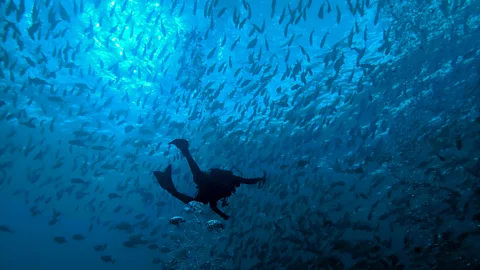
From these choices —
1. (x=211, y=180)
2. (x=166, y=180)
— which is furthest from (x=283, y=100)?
(x=166, y=180)

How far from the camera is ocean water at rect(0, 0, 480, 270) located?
12.9 m

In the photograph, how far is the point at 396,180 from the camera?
20.5m

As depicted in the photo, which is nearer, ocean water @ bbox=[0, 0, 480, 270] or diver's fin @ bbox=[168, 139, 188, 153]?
diver's fin @ bbox=[168, 139, 188, 153]

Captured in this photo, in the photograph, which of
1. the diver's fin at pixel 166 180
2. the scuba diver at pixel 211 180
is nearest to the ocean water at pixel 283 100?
the diver's fin at pixel 166 180

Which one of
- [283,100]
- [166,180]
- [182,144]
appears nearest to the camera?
[182,144]

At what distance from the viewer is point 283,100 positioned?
13984 mm

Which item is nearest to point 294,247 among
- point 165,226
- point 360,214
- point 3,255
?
point 360,214

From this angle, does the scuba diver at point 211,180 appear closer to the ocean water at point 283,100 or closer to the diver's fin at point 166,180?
the diver's fin at point 166,180

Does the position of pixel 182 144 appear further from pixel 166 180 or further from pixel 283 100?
pixel 283 100

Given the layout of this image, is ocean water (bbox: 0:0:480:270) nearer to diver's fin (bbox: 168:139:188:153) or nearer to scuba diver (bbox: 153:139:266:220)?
scuba diver (bbox: 153:139:266:220)

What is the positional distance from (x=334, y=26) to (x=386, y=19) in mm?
2083

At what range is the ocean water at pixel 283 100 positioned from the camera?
42.4 ft

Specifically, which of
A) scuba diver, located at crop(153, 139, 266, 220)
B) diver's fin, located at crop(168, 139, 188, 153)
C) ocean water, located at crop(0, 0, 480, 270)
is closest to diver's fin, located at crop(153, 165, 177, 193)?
scuba diver, located at crop(153, 139, 266, 220)

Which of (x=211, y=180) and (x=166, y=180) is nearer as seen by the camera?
(x=211, y=180)
